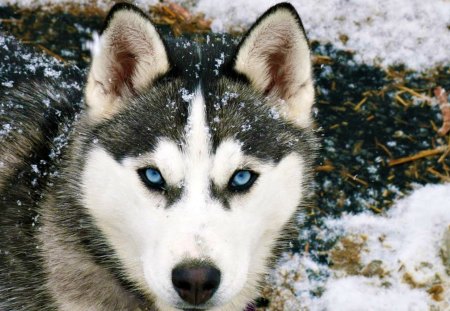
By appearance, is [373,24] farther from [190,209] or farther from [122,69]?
[190,209]

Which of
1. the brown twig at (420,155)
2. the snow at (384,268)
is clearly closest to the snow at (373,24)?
the brown twig at (420,155)

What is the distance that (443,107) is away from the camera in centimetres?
453

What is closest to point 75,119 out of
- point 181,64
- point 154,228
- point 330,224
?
point 181,64

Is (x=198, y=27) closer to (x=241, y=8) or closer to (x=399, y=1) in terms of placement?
(x=241, y=8)

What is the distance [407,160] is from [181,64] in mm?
2164

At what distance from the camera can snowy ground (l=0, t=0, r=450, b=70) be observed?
4754 mm

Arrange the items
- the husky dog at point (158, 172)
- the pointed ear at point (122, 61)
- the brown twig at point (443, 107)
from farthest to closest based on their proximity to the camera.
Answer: the brown twig at point (443, 107)
the pointed ear at point (122, 61)
the husky dog at point (158, 172)

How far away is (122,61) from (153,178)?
1.99ft

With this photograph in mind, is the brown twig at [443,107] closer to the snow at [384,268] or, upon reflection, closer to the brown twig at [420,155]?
the brown twig at [420,155]

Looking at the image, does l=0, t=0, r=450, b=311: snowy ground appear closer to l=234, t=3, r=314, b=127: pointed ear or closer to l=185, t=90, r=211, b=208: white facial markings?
l=234, t=3, r=314, b=127: pointed ear

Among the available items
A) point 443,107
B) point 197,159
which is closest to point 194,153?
point 197,159

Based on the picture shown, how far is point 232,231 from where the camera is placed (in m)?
2.46

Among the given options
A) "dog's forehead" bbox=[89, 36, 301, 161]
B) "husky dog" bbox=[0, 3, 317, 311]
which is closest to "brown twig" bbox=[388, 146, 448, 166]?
"husky dog" bbox=[0, 3, 317, 311]

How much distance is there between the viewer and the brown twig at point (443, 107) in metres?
4.45
